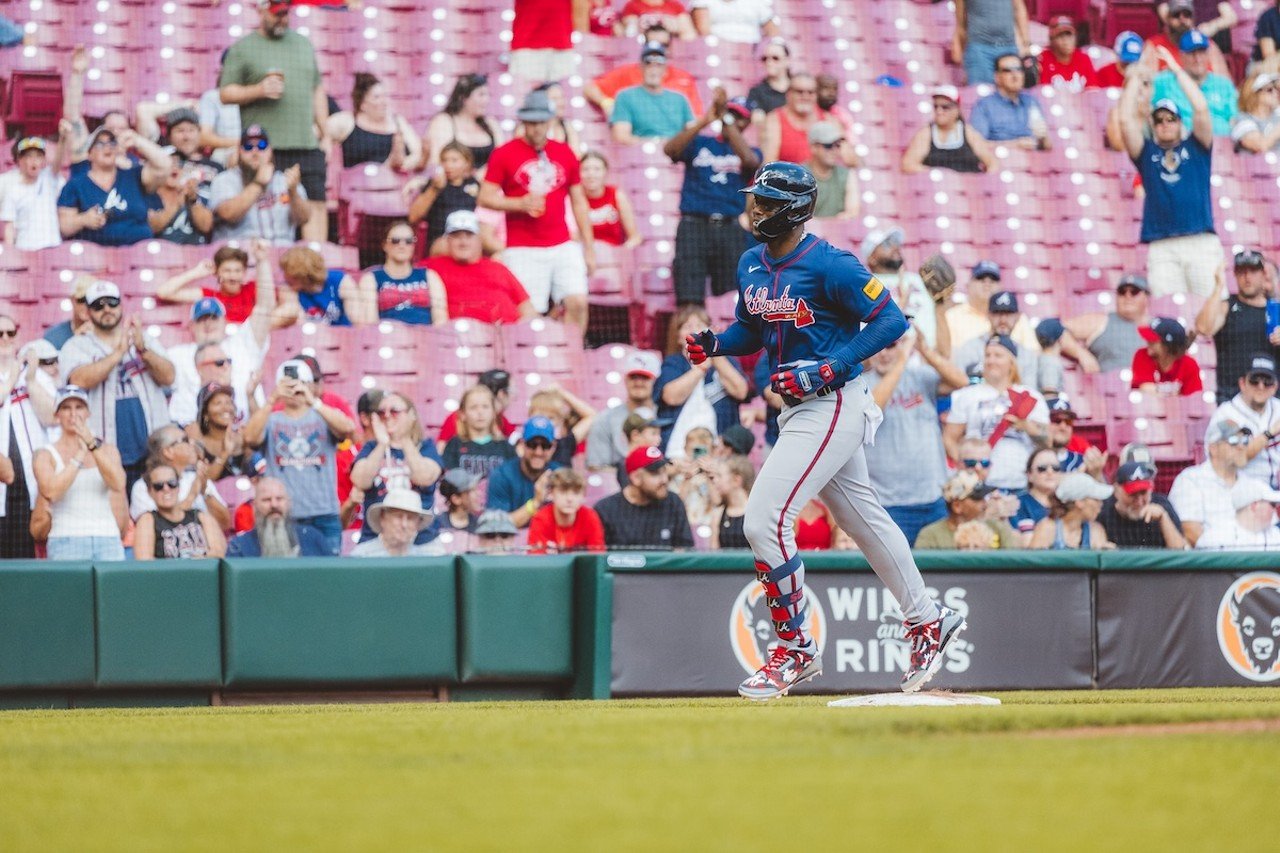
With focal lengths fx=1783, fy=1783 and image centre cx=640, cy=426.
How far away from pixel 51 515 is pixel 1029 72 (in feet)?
27.6

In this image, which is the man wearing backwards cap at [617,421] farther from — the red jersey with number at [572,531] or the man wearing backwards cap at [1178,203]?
the man wearing backwards cap at [1178,203]

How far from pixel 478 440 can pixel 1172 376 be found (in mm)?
4979

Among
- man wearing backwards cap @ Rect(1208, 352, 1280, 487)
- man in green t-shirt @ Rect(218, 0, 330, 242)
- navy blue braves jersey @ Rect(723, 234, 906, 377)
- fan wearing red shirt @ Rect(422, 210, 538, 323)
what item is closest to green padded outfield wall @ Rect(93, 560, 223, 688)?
navy blue braves jersey @ Rect(723, 234, 906, 377)

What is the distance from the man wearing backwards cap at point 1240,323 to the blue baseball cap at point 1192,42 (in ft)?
7.59

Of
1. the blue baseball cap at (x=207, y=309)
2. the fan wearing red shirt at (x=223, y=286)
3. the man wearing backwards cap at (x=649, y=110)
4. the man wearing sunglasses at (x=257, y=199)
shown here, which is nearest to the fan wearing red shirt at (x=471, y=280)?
the man wearing sunglasses at (x=257, y=199)

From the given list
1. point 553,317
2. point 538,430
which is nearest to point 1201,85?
point 553,317

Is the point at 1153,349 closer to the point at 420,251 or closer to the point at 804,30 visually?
the point at 804,30

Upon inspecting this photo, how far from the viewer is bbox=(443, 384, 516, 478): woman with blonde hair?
33.7 feet

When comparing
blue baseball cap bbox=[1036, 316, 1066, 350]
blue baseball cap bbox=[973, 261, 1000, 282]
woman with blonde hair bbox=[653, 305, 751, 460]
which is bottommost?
woman with blonde hair bbox=[653, 305, 751, 460]

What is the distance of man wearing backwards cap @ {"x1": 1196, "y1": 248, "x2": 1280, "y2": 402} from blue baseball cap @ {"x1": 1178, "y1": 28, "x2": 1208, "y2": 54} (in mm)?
2313

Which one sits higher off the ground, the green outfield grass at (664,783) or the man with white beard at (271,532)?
the man with white beard at (271,532)

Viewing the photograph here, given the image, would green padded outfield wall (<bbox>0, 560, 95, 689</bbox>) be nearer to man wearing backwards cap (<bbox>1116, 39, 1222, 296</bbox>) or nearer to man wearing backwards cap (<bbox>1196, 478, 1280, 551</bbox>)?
man wearing backwards cap (<bbox>1196, 478, 1280, 551</bbox>)

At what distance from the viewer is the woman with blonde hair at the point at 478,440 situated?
10.3 m

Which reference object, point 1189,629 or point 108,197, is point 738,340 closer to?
point 1189,629
